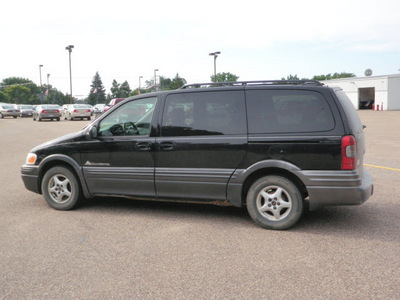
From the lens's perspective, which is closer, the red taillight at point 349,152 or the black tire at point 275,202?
the red taillight at point 349,152

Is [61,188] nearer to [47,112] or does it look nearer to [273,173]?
[273,173]

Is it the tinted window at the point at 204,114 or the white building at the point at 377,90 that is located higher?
the white building at the point at 377,90

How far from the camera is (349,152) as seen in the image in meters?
4.80

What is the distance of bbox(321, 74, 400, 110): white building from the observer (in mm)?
52219

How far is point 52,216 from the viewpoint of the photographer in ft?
19.1

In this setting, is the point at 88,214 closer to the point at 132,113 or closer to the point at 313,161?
the point at 132,113

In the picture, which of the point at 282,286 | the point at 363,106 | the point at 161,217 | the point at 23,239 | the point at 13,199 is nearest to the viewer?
the point at 282,286

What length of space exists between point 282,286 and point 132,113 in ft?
10.6

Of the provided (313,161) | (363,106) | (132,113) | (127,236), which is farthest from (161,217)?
(363,106)

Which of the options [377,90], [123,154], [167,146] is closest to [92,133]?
[123,154]

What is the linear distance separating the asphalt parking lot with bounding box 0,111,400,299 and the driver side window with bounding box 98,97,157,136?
1.13 m

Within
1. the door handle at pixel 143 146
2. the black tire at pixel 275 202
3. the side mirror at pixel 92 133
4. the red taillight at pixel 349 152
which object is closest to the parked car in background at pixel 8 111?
the side mirror at pixel 92 133

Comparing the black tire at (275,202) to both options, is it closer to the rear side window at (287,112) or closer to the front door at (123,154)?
the rear side window at (287,112)

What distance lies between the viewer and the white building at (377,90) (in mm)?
52219
